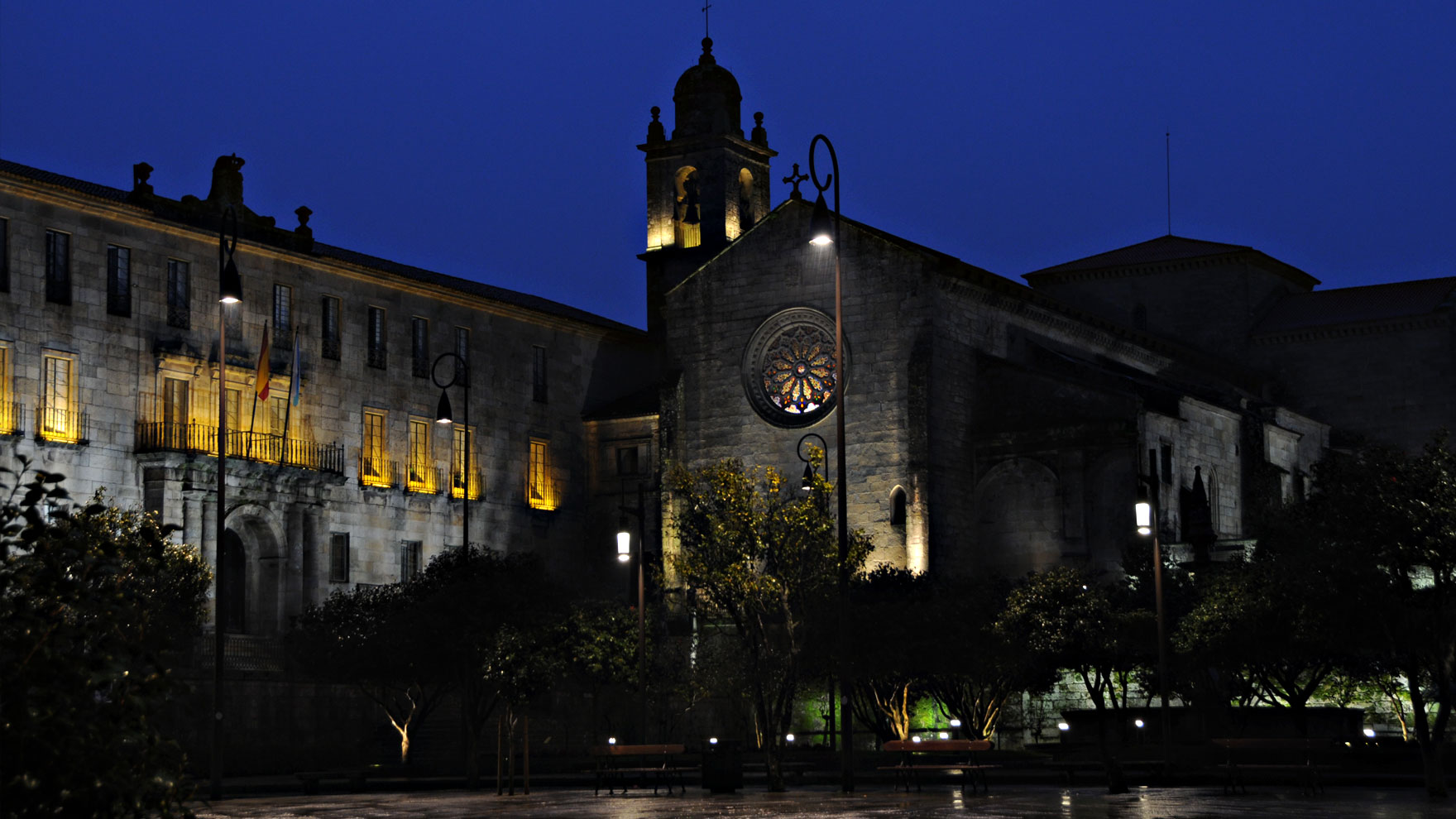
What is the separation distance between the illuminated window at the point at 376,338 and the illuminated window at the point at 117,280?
1001cm

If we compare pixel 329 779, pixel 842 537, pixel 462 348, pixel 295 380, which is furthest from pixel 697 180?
pixel 842 537

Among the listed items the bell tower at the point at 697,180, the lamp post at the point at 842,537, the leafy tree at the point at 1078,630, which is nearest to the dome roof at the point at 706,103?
the bell tower at the point at 697,180

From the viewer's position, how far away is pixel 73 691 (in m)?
10.8

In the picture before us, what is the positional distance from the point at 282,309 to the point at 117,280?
6288 mm

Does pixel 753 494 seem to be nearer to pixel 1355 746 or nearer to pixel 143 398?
pixel 1355 746

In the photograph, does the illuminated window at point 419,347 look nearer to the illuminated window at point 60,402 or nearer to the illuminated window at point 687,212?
the illuminated window at point 60,402

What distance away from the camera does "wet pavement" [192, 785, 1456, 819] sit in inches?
958

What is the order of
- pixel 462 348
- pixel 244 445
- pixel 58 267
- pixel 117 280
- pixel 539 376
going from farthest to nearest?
pixel 539 376 < pixel 462 348 < pixel 244 445 < pixel 117 280 < pixel 58 267

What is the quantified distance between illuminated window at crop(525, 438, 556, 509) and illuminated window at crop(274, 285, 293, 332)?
11.7 meters

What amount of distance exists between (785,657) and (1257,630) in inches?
422

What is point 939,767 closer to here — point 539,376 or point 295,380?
point 295,380

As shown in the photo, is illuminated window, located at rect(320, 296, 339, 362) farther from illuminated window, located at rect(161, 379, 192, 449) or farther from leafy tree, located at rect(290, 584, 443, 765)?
leafy tree, located at rect(290, 584, 443, 765)

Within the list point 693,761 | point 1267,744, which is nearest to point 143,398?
point 693,761

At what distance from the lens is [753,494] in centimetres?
3797
